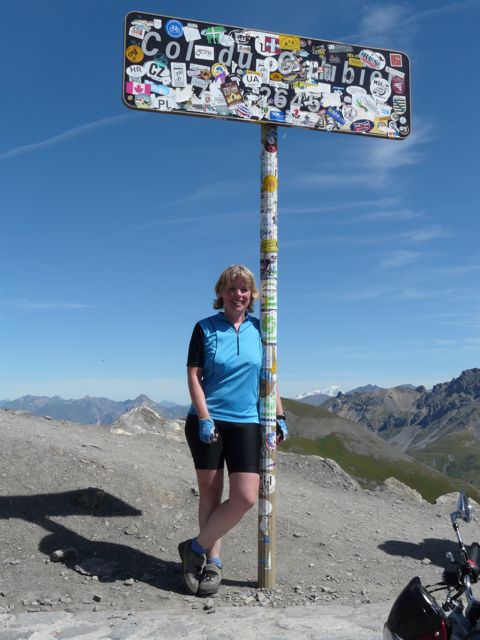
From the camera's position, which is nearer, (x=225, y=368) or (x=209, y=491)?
(x=225, y=368)

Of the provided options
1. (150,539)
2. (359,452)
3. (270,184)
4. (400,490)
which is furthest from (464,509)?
(359,452)

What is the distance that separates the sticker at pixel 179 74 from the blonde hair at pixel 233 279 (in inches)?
91.3

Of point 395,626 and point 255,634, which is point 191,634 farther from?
point 395,626

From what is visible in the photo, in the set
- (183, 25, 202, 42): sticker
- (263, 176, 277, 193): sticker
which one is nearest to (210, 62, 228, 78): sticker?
(183, 25, 202, 42): sticker

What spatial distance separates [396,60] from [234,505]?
592 centimetres

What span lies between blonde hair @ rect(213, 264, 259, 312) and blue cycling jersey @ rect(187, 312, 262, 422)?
0.27 m

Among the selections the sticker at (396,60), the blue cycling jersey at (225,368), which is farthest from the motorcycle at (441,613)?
the sticker at (396,60)

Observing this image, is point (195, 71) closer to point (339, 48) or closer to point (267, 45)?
point (267, 45)

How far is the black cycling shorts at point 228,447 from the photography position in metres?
5.90

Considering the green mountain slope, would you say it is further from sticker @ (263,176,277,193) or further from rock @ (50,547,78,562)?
sticker @ (263,176,277,193)

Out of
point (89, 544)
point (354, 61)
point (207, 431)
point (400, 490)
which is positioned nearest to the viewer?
point (207, 431)

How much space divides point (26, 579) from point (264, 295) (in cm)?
412

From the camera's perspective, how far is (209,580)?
6.00 m

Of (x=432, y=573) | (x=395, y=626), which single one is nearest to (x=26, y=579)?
(x=395, y=626)
